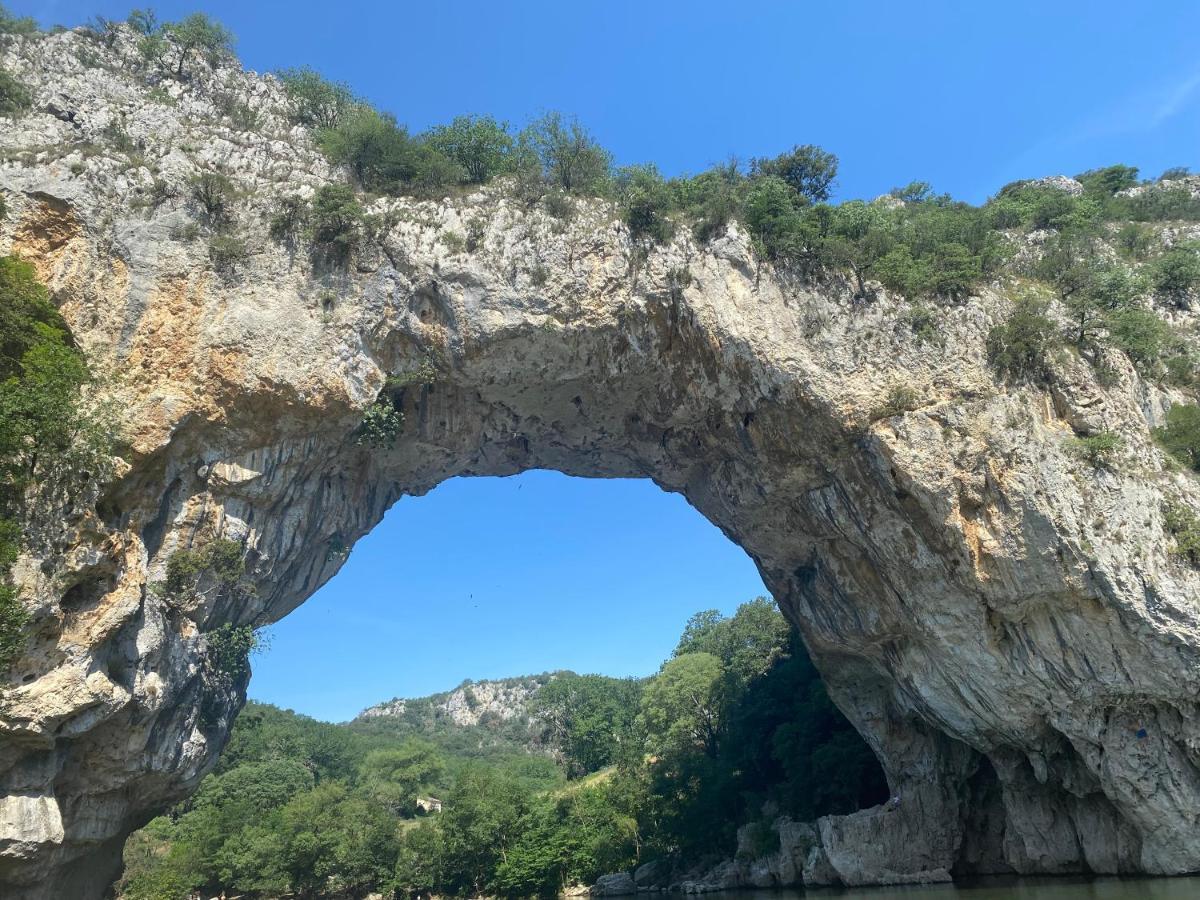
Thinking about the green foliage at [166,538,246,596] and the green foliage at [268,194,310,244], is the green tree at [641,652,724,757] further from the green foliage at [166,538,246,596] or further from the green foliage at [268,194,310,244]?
the green foliage at [268,194,310,244]

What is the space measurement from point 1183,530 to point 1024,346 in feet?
17.1

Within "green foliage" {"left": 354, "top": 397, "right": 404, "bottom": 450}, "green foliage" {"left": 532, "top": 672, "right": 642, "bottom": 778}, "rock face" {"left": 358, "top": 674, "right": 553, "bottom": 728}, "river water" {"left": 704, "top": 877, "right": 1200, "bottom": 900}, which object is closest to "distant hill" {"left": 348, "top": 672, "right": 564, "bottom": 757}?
"rock face" {"left": 358, "top": 674, "right": 553, "bottom": 728}

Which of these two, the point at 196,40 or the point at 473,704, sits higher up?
the point at 196,40

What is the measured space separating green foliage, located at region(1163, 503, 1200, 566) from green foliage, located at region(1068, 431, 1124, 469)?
1.61 metres

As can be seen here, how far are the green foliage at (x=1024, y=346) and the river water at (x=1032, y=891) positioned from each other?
10899 mm

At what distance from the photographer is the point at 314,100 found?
74.1 feet

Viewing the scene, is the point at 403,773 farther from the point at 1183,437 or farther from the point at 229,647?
the point at 1183,437

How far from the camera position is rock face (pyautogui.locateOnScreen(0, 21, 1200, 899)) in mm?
14586

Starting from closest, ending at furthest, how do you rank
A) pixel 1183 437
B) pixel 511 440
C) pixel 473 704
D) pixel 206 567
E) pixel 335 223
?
pixel 206 567 → pixel 1183 437 → pixel 335 223 → pixel 511 440 → pixel 473 704

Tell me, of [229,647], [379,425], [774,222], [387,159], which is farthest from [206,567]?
[774,222]

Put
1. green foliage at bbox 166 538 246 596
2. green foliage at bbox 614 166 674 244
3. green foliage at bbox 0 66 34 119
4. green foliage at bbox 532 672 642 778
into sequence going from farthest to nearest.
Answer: green foliage at bbox 532 672 642 778, green foliage at bbox 614 166 674 244, green foliage at bbox 0 66 34 119, green foliage at bbox 166 538 246 596

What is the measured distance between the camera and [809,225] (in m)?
18.7

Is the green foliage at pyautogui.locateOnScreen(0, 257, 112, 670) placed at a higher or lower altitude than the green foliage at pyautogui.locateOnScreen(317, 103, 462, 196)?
lower

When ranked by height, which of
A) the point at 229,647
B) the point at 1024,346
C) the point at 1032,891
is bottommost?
the point at 1032,891
